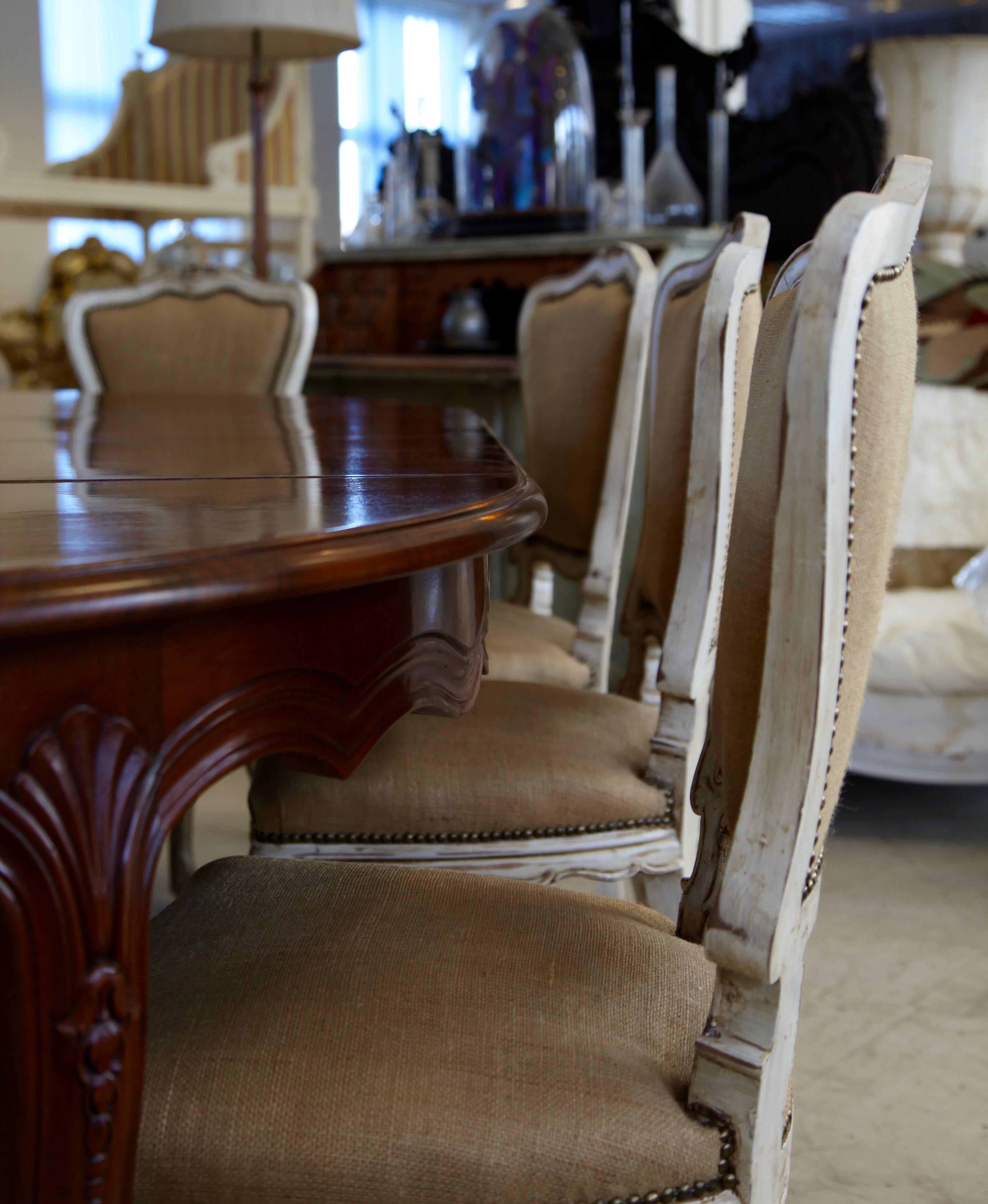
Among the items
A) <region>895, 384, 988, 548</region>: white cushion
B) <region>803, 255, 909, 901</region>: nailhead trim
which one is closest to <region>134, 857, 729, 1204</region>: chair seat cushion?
<region>803, 255, 909, 901</region>: nailhead trim

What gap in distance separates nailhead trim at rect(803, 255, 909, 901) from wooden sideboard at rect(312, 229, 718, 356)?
1.94m

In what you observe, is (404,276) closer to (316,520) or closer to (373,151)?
(316,520)

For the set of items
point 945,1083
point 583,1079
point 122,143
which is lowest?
point 945,1083

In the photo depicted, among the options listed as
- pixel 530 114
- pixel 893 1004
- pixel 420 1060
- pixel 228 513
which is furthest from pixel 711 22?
pixel 420 1060

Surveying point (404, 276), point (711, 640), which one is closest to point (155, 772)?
point (711, 640)

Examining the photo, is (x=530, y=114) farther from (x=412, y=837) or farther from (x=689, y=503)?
(x=412, y=837)

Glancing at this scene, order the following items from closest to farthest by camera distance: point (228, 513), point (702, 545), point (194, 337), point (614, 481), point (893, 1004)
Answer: point (228, 513) < point (702, 545) < point (614, 481) < point (893, 1004) < point (194, 337)

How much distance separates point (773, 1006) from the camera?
55cm

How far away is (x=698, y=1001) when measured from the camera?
24.7 inches

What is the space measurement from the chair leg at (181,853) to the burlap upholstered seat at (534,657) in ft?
1.72

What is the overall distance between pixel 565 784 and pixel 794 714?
1.56ft

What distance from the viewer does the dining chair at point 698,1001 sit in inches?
19.3

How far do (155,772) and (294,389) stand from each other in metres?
1.71

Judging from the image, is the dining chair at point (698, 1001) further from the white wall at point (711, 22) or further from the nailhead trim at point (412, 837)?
the white wall at point (711, 22)
